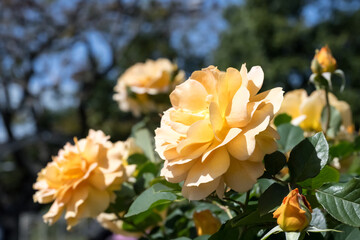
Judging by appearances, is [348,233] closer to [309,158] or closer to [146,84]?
[309,158]

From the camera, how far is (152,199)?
343 mm

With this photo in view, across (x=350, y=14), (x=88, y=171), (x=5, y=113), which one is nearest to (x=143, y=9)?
(x=5, y=113)

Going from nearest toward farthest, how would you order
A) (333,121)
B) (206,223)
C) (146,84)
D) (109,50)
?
(206,223) < (333,121) < (146,84) < (109,50)

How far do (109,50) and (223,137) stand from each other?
5899 millimetres

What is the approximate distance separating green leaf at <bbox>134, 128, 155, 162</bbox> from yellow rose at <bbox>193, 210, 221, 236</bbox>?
13 centimetres

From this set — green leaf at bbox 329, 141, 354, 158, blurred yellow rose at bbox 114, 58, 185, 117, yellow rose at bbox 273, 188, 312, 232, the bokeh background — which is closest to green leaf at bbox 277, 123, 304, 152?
green leaf at bbox 329, 141, 354, 158

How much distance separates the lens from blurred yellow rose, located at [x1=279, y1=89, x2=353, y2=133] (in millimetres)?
532

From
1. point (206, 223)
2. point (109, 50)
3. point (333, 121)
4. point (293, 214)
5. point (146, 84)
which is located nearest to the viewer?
point (293, 214)

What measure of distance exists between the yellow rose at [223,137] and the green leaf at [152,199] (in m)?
0.05

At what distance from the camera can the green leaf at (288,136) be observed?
1.34ft

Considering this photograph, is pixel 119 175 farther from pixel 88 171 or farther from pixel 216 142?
pixel 216 142

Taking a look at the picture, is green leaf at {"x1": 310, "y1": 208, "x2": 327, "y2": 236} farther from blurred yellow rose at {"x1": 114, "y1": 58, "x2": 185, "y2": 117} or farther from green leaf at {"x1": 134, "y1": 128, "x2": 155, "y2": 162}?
blurred yellow rose at {"x1": 114, "y1": 58, "x2": 185, "y2": 117}

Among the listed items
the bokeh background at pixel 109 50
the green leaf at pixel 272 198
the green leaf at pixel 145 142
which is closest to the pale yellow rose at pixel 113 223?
the green leaf at pixel 145 142

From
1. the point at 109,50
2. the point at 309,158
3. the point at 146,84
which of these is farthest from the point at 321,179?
the point at 109,50
